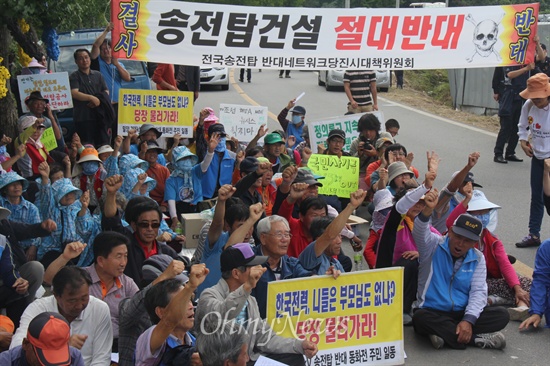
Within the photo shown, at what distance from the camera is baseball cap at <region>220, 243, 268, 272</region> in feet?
18.8

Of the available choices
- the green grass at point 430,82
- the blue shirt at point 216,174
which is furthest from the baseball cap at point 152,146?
the green grass at point 430,82

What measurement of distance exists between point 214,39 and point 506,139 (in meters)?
6.45

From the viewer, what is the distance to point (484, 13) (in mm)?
10977

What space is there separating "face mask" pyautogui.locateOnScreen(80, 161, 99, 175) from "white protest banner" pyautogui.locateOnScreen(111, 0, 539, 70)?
5.95 ft

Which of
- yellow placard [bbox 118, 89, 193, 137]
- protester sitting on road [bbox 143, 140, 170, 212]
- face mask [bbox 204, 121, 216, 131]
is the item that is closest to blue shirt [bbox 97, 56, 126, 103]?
yellow placard [bbox 118, 89, 193, 137]

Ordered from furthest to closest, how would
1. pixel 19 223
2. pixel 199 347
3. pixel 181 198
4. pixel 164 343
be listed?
pixel 181 198 → pixel 19 223 → pixel 164 343 → pixel 199 347

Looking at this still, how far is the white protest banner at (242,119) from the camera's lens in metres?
12.8

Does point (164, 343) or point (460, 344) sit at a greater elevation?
point (164, 343)

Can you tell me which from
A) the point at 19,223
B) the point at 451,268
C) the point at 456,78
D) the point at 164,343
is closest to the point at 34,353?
the point at 164,343

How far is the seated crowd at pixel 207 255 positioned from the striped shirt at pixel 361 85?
3.43m

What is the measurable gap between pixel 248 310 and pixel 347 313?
102 cm

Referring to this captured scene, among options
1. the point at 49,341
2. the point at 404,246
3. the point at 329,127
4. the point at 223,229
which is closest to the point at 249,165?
the point at 223,229

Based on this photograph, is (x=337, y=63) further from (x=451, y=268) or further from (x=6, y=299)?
(x=6, y=299)

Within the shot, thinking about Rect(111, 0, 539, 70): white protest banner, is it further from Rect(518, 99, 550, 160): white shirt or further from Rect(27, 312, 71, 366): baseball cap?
Rect(27, 312, 71, 366): baseball cap
